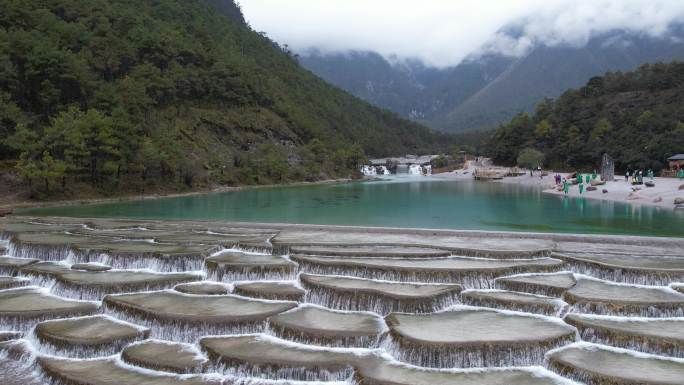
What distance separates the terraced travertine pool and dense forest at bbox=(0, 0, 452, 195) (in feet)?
93.1

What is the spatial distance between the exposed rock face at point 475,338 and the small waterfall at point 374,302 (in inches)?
15.0

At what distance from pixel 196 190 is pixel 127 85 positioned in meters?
18.6

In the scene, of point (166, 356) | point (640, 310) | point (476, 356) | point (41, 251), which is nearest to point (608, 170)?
point (640, 310)

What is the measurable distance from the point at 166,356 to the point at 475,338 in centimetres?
696

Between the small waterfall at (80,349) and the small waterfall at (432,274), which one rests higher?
the small waterfall at (432,274)

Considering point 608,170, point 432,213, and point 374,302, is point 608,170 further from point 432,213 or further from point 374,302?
point 374,302

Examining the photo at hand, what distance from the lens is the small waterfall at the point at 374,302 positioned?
13320 mm

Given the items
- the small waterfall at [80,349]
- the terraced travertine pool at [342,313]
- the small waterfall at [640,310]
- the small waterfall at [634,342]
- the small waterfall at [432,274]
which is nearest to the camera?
the terraced travertine pool at [342,313]

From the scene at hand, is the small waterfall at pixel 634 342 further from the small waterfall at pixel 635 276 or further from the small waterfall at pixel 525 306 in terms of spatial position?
the small waterfall at pixel 635 276

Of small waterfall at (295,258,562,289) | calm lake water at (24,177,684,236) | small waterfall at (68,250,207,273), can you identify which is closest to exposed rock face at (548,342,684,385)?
small waterfall at (295,258,562,289)

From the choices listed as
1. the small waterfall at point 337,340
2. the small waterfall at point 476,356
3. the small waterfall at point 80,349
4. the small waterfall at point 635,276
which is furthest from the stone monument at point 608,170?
the small waterfall at point 80,349

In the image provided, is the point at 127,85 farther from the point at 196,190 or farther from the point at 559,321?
the point at 559,321

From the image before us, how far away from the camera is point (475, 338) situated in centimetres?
1122

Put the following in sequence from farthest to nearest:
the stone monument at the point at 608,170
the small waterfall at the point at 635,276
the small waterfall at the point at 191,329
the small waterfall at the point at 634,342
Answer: the stone monument at the point at 608,170, the small waterfall at the point at 635,276, the small waterfall at the point at 191,329, the small waterfall at the point at 634,342
